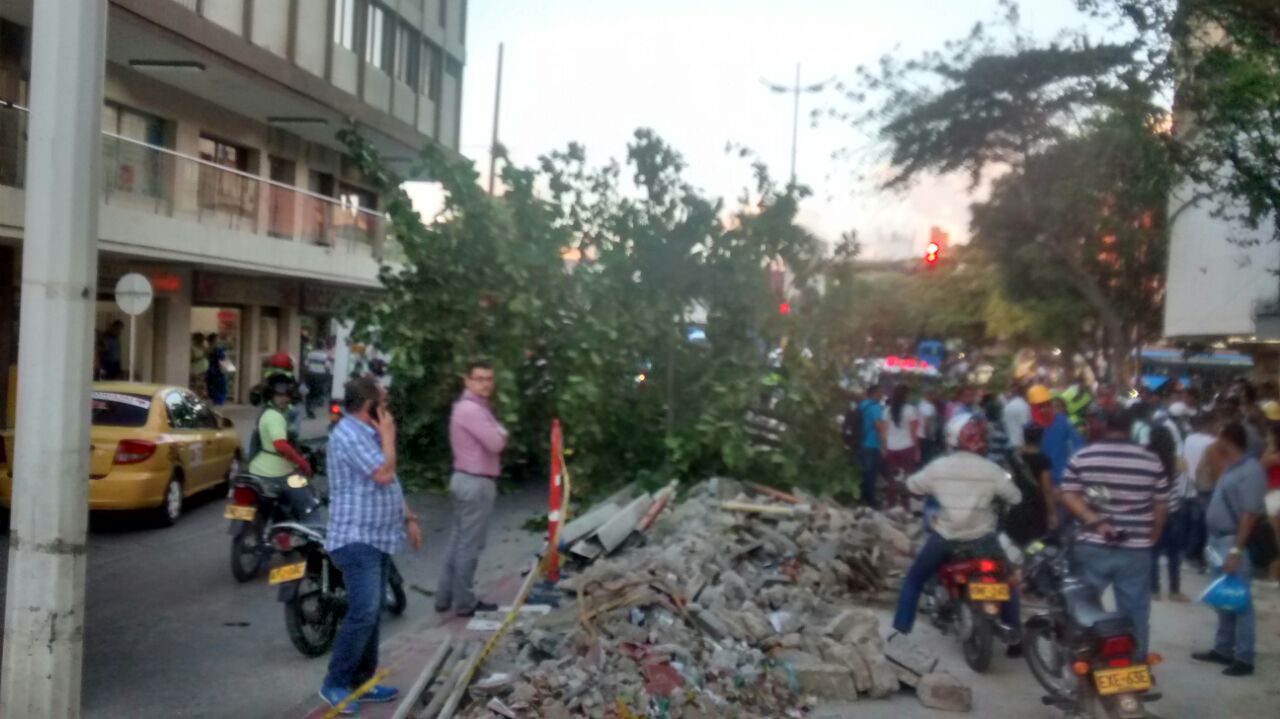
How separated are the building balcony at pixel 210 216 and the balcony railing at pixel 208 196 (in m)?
0.02

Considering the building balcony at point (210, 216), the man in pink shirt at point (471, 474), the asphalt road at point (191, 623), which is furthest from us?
the building balcony at point (210, 216)

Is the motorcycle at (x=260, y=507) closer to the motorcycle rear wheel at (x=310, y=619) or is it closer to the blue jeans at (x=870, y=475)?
the motorcycle rear wheel at (x=310, y=619)

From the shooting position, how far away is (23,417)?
5.27 m

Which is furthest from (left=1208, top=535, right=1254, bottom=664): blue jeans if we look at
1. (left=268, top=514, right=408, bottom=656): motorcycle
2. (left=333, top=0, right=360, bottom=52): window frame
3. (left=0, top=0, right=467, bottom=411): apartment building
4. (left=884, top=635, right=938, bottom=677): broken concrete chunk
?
(left=333, top=0, right=360, bottom=52): window frame

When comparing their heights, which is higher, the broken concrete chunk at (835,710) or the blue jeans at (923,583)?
the blue jeans at (923,583)

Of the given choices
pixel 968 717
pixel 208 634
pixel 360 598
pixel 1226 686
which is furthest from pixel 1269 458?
pixel 208 634

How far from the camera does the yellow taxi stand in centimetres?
1290

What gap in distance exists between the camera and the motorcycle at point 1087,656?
249 inches

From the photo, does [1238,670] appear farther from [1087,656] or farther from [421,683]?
[421,683]

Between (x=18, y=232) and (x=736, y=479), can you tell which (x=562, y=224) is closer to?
(x=736, y=479)

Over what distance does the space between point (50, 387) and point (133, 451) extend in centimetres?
824

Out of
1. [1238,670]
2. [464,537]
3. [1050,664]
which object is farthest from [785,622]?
[1238,670]

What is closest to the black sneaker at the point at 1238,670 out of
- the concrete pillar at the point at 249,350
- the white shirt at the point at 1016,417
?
the white shirt at the point at 1016,417

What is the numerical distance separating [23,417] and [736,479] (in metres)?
9.86
